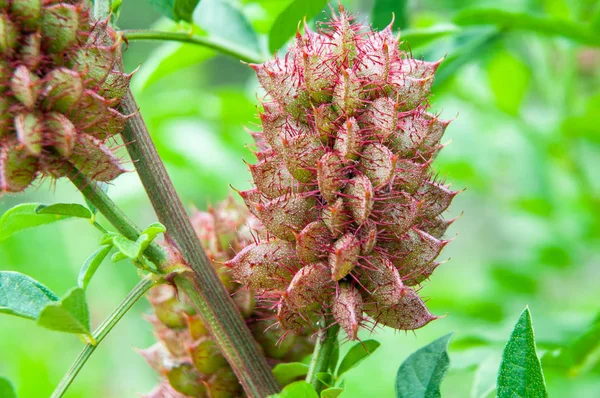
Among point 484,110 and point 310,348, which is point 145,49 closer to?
point 484,110

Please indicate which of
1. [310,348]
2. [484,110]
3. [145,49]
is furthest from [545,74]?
[145,49]

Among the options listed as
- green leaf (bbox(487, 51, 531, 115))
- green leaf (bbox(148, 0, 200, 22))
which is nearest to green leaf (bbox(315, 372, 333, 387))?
green leaf (bbox(148, 0, 200, 22))

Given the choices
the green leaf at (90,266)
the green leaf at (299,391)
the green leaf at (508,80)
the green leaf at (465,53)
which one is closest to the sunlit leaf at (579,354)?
the green leaf at (299,391)

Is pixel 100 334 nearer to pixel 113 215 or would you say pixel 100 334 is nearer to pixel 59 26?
pixel 113 215

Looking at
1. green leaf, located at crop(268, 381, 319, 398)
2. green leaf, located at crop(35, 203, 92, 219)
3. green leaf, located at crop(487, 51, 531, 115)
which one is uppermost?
green leaf, located at crop(487, 51, 531, 115)

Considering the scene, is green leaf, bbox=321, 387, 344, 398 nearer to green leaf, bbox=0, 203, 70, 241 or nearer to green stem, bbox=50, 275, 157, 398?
green stem, bbox=50, 275, 157, 398

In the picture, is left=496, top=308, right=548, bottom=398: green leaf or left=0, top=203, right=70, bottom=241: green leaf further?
left=0, top=203, right=70, bottom=241: green leaf
